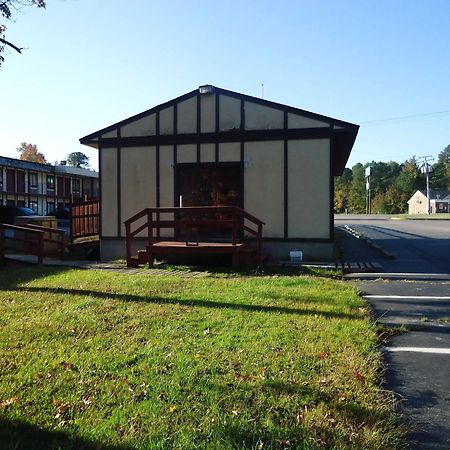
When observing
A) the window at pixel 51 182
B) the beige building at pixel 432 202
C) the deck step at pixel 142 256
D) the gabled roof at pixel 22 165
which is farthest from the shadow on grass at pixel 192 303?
the beige building at pixel 432 202

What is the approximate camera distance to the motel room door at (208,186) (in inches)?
486

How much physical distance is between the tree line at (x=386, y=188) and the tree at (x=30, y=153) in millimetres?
51039

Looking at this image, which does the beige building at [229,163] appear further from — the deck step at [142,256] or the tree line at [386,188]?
the tree line at [386,188]

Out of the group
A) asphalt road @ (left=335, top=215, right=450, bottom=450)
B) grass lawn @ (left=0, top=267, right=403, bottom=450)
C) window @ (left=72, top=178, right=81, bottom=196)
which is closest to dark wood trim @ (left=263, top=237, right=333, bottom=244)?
asphalt road @ (left=335, top=215, right=450, bottom=450)

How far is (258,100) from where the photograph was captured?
11562 mm

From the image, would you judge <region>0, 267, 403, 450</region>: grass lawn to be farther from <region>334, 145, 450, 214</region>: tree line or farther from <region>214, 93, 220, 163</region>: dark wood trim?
<region>334, 145, 450, 214</region>: tree line

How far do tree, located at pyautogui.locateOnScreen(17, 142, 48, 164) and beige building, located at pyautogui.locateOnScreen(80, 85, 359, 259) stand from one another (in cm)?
6131

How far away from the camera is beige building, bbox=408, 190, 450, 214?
89625 millimetres

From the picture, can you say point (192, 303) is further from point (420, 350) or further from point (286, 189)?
point (286, 189)

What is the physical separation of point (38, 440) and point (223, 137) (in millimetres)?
9861

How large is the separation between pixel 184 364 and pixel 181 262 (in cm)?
721

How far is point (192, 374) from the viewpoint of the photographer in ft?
12.1

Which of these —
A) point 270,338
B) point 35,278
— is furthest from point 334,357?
point 35,278

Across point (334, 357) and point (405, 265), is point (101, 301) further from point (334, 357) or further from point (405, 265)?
point (405, 265)
